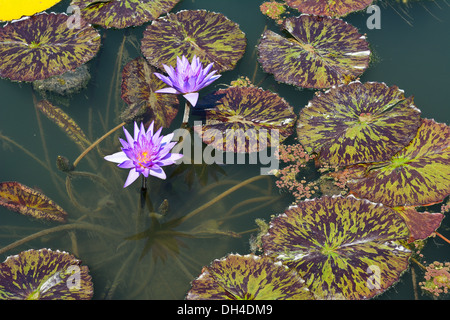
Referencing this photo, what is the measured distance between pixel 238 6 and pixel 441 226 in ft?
11.2

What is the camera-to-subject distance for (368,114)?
385 centimetres

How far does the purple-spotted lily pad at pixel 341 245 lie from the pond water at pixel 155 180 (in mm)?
327

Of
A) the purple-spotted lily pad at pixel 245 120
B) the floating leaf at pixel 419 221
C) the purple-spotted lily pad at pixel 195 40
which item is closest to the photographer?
the floating leaf at pixel 419 221

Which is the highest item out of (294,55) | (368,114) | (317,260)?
(294,55)

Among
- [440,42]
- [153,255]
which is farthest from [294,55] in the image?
[153,255]

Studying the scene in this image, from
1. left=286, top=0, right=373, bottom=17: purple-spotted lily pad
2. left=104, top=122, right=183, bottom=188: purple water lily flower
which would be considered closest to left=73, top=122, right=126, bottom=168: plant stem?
left=104, top=122, right=183, bottom=188: purple water lily flower

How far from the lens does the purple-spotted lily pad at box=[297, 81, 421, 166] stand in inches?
143

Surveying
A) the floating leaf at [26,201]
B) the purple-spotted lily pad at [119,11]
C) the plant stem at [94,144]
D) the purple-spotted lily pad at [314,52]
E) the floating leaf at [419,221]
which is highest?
the purple-spotted lily pad at [119,11]

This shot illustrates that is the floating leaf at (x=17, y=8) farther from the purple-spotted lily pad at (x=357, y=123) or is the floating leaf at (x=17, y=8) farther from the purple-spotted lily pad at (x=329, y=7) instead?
the purple-spotted lily pad at (x=357, y=123)

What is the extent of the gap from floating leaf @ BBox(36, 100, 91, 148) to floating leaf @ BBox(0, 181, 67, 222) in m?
0.74

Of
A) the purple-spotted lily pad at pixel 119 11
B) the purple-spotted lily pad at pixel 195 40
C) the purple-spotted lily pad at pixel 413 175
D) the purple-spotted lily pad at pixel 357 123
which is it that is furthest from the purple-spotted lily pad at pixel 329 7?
the purple-spotted lily pad at pixel 413 175

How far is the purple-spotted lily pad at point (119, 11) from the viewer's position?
15.3ft

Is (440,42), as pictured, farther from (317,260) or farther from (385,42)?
(317,260)
